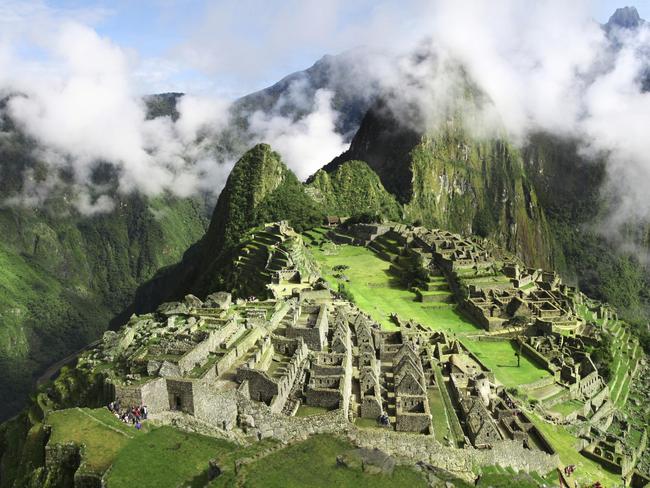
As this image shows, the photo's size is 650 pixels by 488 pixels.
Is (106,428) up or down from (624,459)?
up

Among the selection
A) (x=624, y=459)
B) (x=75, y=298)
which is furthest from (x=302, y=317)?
(x=75, y=298)

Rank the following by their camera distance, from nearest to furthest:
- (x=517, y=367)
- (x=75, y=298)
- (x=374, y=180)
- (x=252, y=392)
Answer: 1. (x=252, y=392)
2. (x=517, y=367)
3. (x=374, y=180)
4. (x=75, y=298)

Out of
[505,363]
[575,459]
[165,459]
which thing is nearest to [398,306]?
[505,363]

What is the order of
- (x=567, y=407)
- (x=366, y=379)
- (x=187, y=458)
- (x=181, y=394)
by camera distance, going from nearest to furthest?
(x=187, y=458)
(x=181, y=394)
(x=366, y=379)
(x=567, y=407)

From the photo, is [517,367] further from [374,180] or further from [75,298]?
[75,298]

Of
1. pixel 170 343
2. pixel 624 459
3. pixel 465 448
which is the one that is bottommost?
pixel 624 459

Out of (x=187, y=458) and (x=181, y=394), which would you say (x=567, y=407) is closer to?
(x=181, y=394)

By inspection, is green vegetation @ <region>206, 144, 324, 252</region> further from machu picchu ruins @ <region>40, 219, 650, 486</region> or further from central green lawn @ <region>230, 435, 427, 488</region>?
central green lawn @ <region>230, 435, 427, 488</region>

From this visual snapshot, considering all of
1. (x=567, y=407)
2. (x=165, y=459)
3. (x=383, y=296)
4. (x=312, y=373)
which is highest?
(x=165, y=459)

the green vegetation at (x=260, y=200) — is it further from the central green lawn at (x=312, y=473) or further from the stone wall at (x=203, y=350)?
the central green lawn at (x=312, y=473)
